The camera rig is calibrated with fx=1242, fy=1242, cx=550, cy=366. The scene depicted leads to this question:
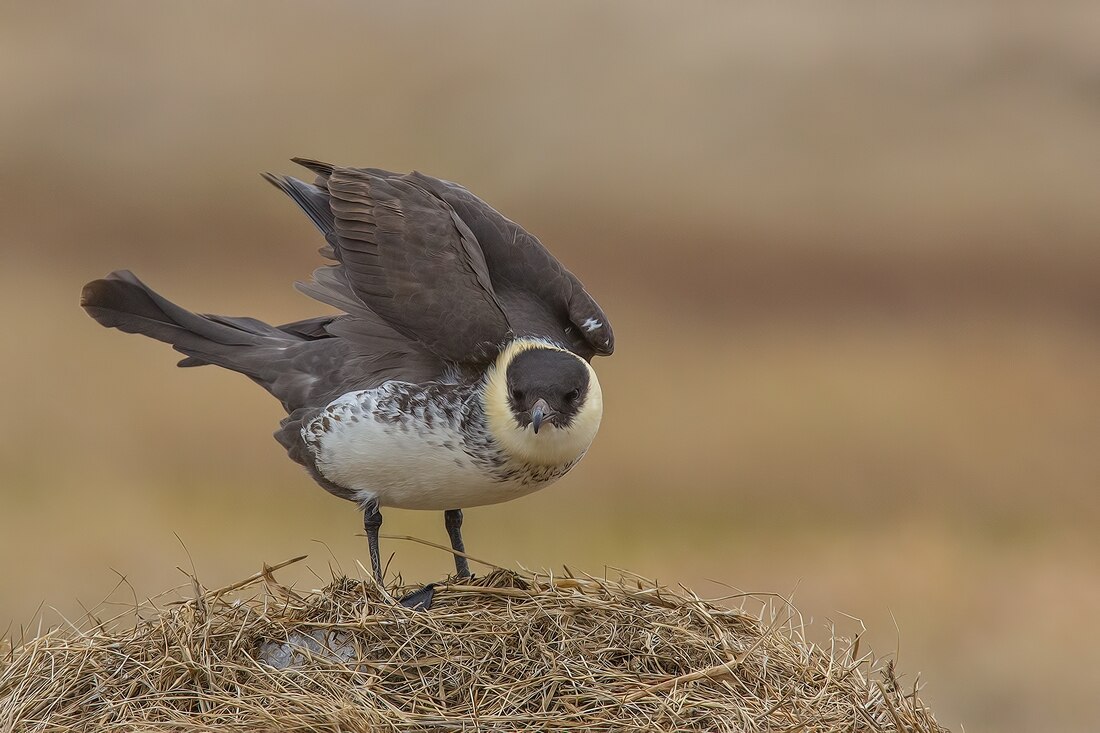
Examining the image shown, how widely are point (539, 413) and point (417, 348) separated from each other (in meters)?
0.67

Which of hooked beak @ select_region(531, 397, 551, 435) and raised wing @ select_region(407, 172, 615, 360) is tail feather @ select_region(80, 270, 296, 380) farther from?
hooked beak @ select_region(531, 397, 551, 435)

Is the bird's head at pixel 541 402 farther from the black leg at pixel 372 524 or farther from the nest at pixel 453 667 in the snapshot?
the black leg at pixel 372 524

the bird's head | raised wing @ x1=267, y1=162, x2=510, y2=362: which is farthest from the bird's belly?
raised wing @ x1=267, y1=162, x2=510, y2=362

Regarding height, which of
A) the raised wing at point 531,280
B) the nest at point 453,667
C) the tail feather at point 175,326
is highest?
the raised wing at point 531,280

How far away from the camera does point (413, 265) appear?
4223mm

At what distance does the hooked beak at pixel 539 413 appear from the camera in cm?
389

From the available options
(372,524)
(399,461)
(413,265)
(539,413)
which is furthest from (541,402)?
(372,524)

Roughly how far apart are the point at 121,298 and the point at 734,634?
2.60 m

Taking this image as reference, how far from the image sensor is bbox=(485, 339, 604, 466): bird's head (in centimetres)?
402

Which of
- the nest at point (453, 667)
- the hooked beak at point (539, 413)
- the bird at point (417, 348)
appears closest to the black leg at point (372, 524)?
the bird at point (417, 348)

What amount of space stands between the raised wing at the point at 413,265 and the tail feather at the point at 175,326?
42 cm

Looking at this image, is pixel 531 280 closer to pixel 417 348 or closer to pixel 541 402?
pixel 417 348

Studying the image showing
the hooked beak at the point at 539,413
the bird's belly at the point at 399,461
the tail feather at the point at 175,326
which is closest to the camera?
the hooked beak at the point at 539,413

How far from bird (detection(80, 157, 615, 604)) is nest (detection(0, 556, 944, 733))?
0.41 metres
